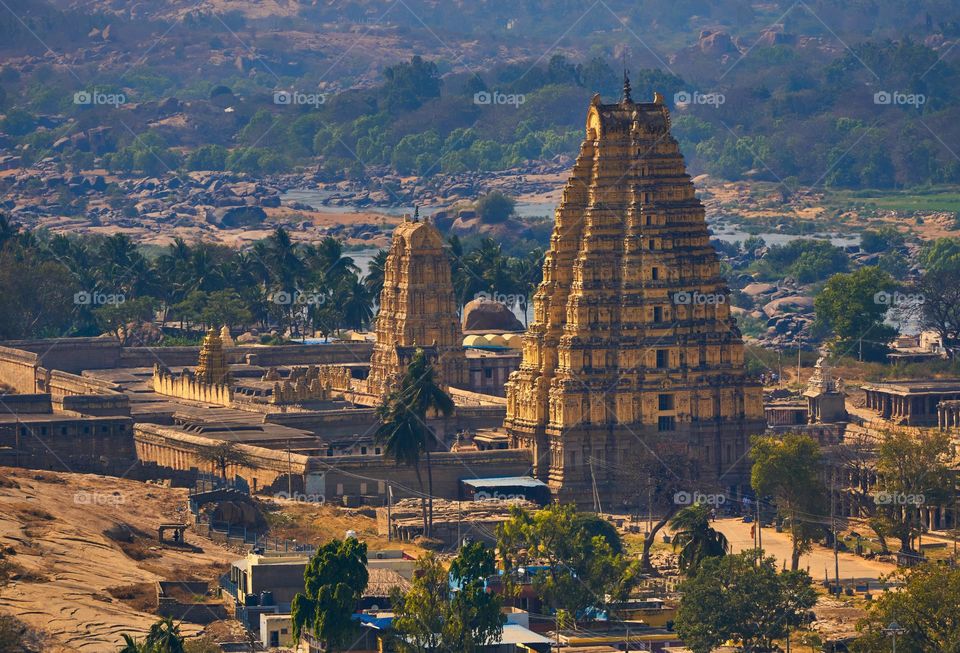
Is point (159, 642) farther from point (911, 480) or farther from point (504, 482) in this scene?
point (504, 482)

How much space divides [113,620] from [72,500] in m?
24.2

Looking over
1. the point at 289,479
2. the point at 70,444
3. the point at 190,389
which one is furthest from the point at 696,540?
the point at 190,389

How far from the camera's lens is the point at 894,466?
14675 cm

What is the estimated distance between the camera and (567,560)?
131 meters

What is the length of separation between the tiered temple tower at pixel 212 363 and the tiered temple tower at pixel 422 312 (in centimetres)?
827

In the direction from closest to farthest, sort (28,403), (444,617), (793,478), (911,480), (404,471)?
(444,617), (911,480), (793,478), (404,471), (28,403)

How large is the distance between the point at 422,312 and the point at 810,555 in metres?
44.8

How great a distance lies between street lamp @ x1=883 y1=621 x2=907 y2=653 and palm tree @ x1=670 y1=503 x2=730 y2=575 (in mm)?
17796

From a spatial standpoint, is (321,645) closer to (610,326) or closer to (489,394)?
(610,326)

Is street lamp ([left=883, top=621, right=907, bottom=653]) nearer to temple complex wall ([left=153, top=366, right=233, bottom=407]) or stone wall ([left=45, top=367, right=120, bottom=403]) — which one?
temple complex wall ([left=153, top=366, right=233, bottom=407])

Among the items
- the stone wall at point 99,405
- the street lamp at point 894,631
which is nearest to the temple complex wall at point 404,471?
the stone wall at point 99,405

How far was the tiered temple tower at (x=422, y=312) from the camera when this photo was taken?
185 metres

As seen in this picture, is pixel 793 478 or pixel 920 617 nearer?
pixel 920 617

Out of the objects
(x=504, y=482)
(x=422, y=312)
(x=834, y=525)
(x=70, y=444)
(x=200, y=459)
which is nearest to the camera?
(x=834, y=525)
